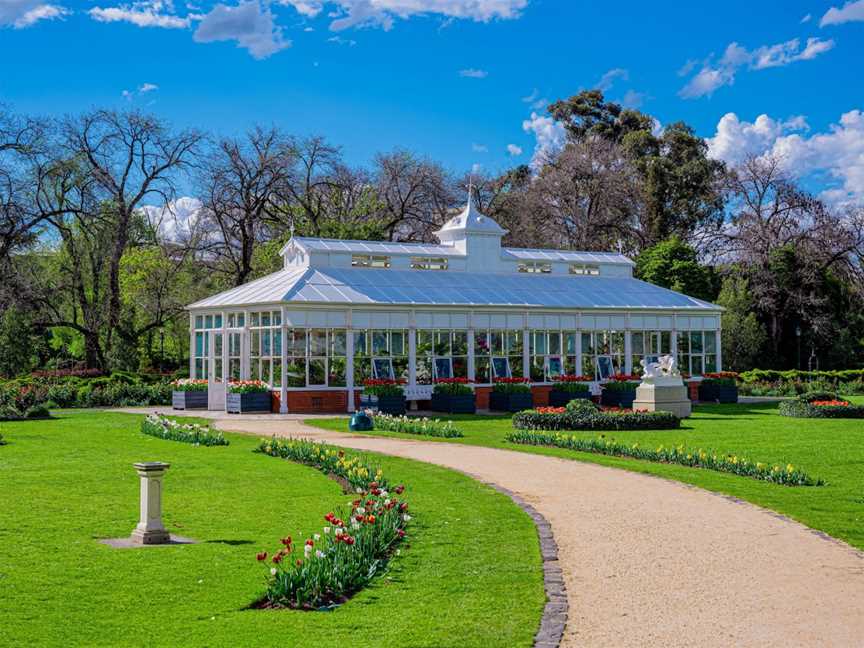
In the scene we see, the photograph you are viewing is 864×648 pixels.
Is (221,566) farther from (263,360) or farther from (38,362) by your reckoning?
(38,362)

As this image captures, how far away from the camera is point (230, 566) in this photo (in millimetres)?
9000

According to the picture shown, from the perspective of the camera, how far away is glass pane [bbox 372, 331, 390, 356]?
31281 millimetres

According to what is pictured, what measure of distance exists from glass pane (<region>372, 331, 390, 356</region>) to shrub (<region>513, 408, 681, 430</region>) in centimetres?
865

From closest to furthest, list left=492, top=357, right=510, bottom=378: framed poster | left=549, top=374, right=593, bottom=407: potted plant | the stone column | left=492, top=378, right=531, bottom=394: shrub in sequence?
1. the stone column
2. left=492, top=378, right=531, bottom=394: shrub
3. left=549, top=374, right=593, bottom=407: potted plant
4. left=492, top=357, right=510, bottom=378: framed poster

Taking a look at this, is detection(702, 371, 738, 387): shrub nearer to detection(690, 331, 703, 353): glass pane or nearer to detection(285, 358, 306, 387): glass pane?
detection(690, 331, 703, 353): glass pane

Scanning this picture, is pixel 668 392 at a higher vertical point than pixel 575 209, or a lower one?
lower

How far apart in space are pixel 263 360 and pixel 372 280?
476cm

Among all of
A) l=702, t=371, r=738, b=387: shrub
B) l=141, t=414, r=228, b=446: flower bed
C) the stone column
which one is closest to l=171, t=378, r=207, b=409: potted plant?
l=141, t=414, r=228, b=446: flower bed

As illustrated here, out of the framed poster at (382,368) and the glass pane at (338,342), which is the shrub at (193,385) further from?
the framed poster at (382,368)

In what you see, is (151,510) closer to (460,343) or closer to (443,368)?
(443,368)

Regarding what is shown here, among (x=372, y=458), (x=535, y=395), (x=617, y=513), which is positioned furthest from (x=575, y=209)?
(x=617, y=513)

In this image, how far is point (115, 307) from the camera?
132ft

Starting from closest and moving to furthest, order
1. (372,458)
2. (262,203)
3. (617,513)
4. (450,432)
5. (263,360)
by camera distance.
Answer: (617,513) → (372,458) → (450,432) → (263,360) → (262,203)

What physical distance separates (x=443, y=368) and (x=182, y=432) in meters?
13.0
